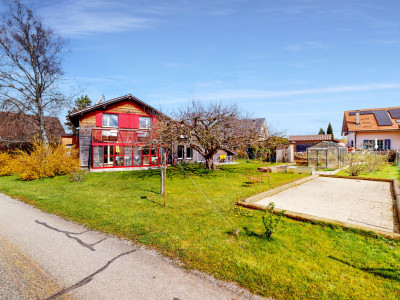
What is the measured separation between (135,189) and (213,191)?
4.02 metres

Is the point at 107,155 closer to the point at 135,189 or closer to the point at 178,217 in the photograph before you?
the point at 135,189

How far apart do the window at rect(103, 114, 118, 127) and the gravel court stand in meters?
18.4

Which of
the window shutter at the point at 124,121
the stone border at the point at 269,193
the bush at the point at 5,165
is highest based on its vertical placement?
the window shutter at the point at 124,121

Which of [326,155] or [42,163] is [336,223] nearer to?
[326,155]

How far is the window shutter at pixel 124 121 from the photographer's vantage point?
74.7ft

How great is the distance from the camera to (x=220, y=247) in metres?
4.65

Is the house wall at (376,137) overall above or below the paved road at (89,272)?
above

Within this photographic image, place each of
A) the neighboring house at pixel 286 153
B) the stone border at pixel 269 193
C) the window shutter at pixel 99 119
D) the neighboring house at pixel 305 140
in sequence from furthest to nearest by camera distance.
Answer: the neighboring house at pixel 305 140 → the neighboring house at pixel 286 153 → the window shutter at pixel 99 119 → the stone border at pixel 269 193

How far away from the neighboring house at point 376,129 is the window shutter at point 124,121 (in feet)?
97.5

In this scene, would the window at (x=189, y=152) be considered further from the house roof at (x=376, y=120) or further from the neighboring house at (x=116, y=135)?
the house roof at (x=376, y=120)

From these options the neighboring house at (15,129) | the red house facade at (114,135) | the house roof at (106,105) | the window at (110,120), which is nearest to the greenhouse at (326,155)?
the red house facade at (114,135)

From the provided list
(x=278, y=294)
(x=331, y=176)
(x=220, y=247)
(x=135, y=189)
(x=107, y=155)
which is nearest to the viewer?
(x=278, y=294)

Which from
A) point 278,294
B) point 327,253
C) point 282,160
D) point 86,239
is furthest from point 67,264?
point 282,160

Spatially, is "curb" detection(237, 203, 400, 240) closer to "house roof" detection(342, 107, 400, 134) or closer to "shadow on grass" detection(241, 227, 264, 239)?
"shadow on grass" detection(241, 227, 264, 239)
